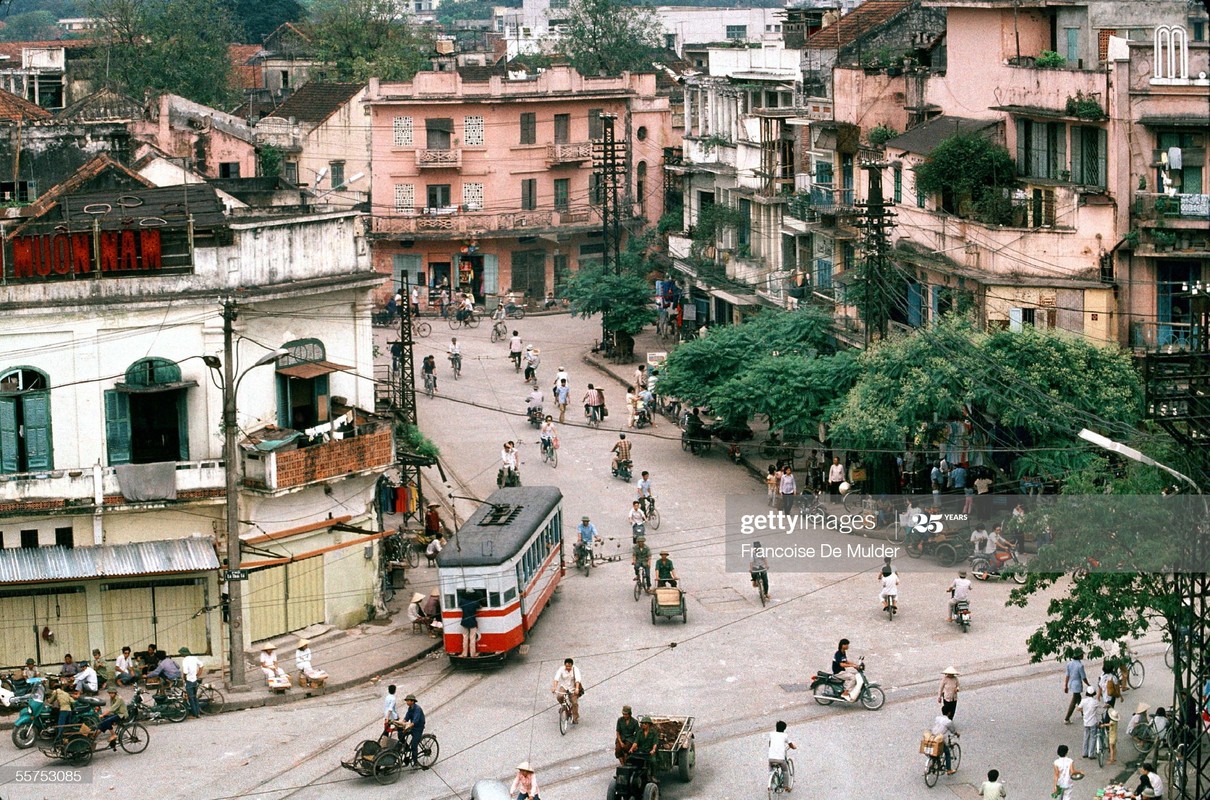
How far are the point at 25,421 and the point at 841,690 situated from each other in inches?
628

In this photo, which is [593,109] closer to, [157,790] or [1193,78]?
[1193,78]

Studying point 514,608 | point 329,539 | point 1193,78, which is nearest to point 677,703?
point 514,608

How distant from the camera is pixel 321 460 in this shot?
40188 mm

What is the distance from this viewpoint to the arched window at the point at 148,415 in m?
39.0

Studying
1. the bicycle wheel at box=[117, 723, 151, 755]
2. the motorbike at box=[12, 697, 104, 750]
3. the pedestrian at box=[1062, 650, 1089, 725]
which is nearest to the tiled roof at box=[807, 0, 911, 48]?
the pedestrian at box=[1062, 650, 1089, 725]

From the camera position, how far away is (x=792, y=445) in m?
51.7

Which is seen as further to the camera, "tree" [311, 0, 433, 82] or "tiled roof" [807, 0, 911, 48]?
"tree" [311, 0, 433, 82]

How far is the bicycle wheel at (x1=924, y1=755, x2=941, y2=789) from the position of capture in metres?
31.6

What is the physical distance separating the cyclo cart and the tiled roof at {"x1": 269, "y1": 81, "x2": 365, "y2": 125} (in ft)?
167

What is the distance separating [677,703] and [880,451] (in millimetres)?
10977

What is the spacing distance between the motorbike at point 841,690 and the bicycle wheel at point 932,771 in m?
3.44

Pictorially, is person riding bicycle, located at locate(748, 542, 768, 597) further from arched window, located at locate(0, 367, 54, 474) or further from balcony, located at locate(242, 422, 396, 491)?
arched window, located at locate(0, 367, 54, 474)

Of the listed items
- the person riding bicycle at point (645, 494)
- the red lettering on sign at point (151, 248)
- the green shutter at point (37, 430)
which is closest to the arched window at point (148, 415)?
the green shutter at point (37, 430)

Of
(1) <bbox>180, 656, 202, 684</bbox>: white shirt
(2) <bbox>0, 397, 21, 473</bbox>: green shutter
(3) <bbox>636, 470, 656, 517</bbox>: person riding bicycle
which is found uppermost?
(2) <bbox>0, 397, 21, 473</bbox>: green shutter
